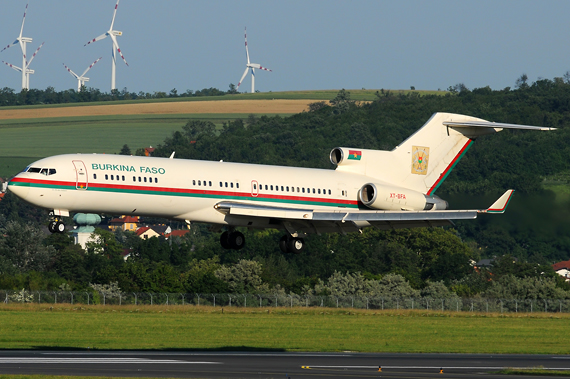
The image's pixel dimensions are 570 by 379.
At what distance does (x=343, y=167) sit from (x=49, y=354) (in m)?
18.3

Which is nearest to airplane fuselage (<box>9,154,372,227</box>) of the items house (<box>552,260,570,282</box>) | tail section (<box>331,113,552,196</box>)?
tail section (<box>331,113,552,196</box>)

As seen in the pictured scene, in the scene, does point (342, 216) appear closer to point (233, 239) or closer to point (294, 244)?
point (294, 244)

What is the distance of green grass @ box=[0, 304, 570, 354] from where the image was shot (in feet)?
144

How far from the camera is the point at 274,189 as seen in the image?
142 feet

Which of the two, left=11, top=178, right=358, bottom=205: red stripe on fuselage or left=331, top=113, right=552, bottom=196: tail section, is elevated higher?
left=331, top=113, right=552, bottom=196: tail section

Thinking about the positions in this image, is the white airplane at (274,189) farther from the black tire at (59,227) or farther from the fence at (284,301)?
the fence at (284,301)

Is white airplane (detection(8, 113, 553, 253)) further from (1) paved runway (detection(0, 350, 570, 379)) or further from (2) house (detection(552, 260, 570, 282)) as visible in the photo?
(2) house (detection(552, 260, 570, 282))

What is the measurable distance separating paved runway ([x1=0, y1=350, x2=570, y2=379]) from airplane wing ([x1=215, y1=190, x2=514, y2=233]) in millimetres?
6701

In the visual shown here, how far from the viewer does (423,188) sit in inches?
1971

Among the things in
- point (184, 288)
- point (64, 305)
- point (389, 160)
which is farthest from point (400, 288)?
point (389, 160)

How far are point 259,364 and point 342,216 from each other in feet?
40.7

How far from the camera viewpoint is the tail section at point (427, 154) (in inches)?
1914

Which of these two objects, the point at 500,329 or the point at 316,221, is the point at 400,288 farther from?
the point at 316,221

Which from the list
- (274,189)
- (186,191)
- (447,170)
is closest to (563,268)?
(447,170)
